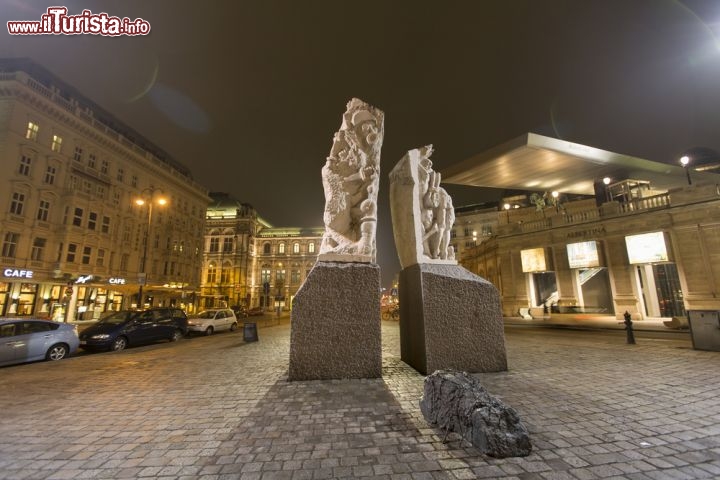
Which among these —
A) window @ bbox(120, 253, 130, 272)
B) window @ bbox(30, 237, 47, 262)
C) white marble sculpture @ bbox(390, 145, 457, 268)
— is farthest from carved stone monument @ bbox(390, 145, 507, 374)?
window @ bbox(120, 253, 130, 272)

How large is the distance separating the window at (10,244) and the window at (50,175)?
5202 mm

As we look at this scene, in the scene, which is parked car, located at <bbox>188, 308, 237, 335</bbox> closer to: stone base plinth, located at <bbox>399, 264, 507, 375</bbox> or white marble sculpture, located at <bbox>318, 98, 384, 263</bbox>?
white marble sculpture, located at <bbox>318, 98, 384, 263</bbox>

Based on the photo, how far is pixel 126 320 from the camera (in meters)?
12.9

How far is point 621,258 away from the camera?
22.6 m

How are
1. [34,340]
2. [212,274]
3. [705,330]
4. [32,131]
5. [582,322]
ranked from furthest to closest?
1. [212,274]
2. [32,131]
3. [582,322]
4. [34,340]
5. [705,330]

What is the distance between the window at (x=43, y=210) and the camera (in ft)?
83.3

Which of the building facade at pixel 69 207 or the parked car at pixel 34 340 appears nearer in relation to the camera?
the parked car at pixel 34 340

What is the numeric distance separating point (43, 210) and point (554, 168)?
44.0 m

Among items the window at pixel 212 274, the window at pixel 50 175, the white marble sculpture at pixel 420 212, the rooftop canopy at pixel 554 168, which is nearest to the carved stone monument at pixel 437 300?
the white marble sculpture at pixel 420 212

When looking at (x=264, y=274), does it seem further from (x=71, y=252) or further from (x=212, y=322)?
(x=212, y=322)

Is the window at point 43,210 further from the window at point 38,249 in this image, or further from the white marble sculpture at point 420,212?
the white marble sculpture at point 420,212

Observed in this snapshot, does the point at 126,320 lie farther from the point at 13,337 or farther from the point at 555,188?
the point at 555,188

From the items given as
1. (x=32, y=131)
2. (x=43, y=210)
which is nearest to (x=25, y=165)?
(x=32, y=131)

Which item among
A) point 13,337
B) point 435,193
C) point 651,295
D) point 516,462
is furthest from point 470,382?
point 651,295
